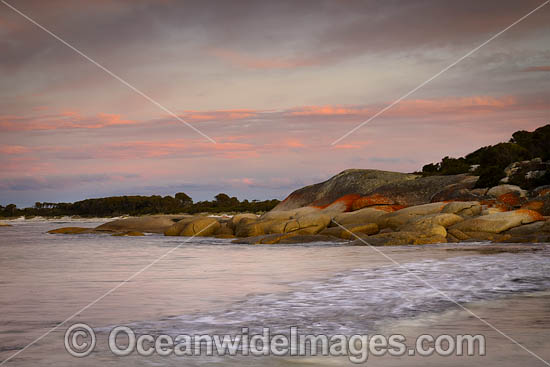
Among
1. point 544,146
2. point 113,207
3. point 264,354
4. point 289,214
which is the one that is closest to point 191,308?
point 264,354

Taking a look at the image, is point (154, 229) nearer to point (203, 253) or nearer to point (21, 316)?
point (203, 253)

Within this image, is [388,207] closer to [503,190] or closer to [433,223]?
[503,190]

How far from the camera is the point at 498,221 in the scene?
58.5 ft

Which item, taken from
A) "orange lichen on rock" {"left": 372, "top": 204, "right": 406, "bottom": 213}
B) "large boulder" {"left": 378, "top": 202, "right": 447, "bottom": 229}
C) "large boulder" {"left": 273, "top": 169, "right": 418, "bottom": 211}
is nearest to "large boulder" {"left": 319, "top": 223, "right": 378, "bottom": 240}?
"large boulder" {"left": 378, "top": 202, "right": 447, "bottom": 229}

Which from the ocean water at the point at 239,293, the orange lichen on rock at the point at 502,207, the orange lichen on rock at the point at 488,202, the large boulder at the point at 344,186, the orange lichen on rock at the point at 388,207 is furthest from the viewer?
the large boulder at the point at 344,186

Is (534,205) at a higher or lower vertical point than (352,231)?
higher

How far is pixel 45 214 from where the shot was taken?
69.9 metres

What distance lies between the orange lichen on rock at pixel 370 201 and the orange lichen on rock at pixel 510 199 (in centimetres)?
501

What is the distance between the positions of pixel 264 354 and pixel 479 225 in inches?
592

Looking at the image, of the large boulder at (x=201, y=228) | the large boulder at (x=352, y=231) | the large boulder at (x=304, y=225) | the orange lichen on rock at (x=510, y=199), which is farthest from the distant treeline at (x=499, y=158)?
the large boulder at (x=201, y=228)

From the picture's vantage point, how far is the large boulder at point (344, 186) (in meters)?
27.2

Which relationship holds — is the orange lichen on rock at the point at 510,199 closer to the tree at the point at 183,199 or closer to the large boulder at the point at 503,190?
the large boulder at the point at 503,190

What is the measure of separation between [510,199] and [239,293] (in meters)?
16.6

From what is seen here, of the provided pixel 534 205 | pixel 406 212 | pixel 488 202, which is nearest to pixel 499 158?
pixel 488 202
